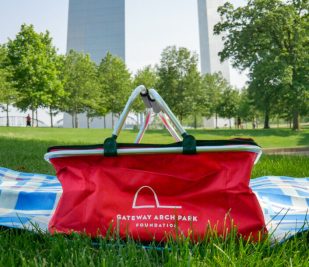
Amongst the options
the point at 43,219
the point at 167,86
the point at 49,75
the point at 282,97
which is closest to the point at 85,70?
the point at 49,75

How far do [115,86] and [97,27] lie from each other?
2341cm

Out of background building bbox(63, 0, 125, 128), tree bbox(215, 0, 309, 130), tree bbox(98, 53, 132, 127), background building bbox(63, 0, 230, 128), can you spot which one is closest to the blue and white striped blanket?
tree bbox(215, 0, 309, 130)

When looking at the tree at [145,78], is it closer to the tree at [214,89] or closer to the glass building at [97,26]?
the tree at [214,89]

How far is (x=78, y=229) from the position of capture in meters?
1.82

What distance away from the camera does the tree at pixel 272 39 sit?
24.5 metres

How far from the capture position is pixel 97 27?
5684 centimetres

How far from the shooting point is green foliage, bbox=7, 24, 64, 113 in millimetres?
29328

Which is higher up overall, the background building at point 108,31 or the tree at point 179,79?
the background building at point 108,31

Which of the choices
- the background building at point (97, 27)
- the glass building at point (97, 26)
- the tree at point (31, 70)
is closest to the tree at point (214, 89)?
the background building at point (97, 27)

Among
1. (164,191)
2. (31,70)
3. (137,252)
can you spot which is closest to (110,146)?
(164,191)

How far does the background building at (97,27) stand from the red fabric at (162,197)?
172ft

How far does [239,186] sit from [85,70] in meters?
34.1

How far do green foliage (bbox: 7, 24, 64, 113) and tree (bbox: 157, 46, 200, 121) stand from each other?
851 cm

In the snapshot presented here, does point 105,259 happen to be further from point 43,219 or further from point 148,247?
point 43,219
